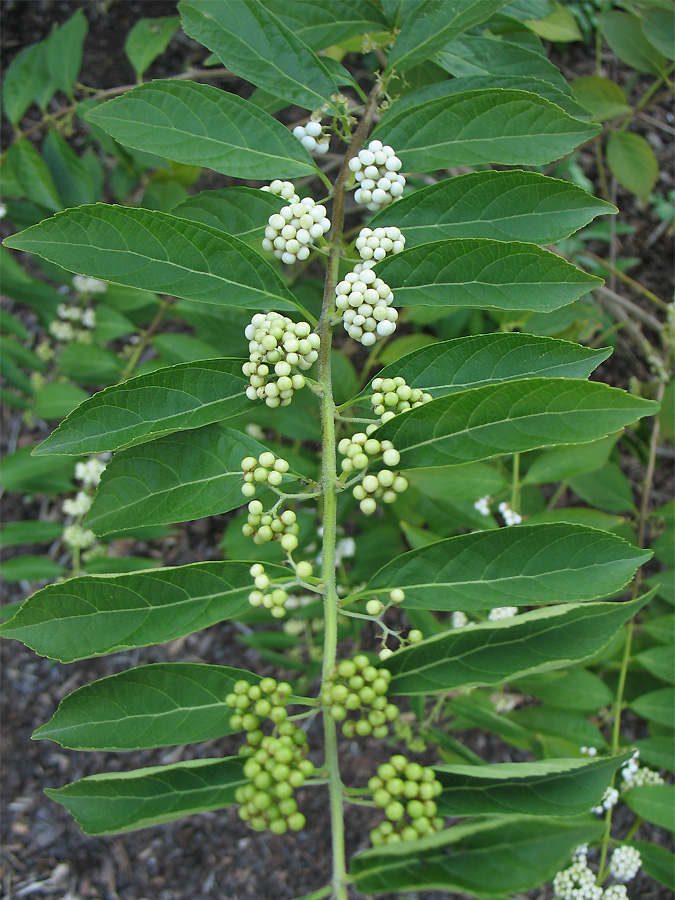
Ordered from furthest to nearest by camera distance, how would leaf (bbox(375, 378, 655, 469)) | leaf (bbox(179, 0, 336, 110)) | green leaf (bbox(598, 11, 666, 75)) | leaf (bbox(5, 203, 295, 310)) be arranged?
green leaf (bbox(598, 11, 666, 75))
leaf (bbox(179, 0, 336, 110))
leaf (bbox(5, 203, 295, 310))
leaf (bbox(375, 378, 655, 469))

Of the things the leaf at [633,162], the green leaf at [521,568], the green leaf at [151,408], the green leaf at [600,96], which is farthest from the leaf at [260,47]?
the leaf at [633,162]

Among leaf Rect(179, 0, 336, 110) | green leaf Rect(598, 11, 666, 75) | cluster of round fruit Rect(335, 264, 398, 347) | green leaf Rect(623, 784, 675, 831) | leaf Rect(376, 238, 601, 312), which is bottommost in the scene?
green leaf Rect(623, 784, 675, 831)

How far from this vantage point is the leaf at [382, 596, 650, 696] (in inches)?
49.4

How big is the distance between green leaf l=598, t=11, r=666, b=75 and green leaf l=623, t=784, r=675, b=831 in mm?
2566

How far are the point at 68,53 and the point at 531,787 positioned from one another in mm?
3004

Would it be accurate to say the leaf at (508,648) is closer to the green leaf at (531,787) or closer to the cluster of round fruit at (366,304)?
the green leaf at (531,787)

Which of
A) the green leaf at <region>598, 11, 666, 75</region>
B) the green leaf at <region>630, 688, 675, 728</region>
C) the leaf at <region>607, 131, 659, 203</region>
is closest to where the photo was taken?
the green leaf at <region>630, 688, 675, 728</region>

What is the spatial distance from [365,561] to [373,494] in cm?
122

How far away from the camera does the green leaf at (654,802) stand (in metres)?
2.00

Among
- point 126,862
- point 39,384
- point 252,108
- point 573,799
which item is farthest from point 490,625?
point 126,862

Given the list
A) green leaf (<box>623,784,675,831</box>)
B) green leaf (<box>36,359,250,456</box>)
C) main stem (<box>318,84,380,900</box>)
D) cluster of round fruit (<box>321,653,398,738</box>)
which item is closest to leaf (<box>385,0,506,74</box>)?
main stem (<box>318,84,380,900</box>)

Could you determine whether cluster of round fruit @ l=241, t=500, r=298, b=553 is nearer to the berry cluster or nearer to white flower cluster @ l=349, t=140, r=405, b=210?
the berry cluster

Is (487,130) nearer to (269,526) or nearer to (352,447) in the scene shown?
(352,447)

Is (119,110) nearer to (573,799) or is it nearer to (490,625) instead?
(490,625)
